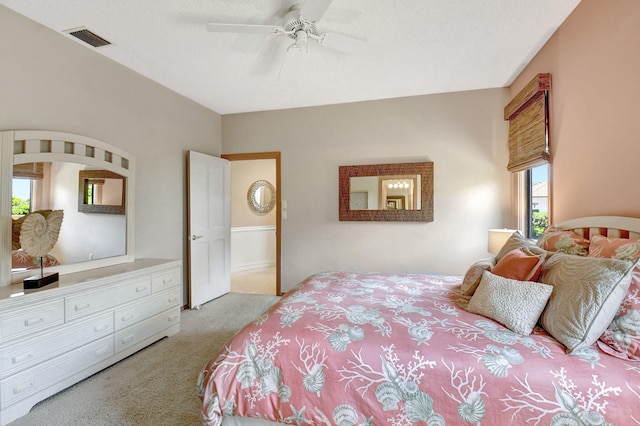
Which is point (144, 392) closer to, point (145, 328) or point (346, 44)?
point (145, 328)

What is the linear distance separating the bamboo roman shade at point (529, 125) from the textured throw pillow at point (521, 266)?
133 cm

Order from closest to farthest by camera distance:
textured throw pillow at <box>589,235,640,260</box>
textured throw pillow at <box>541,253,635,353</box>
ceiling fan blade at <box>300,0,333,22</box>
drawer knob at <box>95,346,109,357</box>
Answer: textured throw pillow at <box>541,253,635,353</box>, textured throw pillow at <box>589,235,640,260</box>, ceiling fan blade at <box>300,0,333,22</box>, drawer knob at <box>95,346,109,357</box>

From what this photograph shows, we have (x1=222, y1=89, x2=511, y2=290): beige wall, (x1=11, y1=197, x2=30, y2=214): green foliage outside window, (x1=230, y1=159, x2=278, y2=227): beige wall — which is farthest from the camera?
(x1=230, y1=159, x2=278, y2=227): beige wall

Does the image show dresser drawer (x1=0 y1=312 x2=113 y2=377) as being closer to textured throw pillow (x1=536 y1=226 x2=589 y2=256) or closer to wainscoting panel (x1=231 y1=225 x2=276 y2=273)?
textured throw pillow (x1=536 y1=226 x2=589 y2=256)

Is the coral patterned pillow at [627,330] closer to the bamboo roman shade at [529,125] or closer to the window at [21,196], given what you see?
the bamboo roman shade at [529,125]

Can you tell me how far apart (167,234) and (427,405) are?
3.24m

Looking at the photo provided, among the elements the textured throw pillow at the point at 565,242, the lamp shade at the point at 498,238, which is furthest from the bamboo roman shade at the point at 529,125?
the textured throw pillow at the point at 565,242

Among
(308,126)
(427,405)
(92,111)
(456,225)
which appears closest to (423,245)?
(456,225)

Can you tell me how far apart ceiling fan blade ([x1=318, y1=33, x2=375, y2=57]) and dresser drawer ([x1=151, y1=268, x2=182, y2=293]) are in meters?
2.55

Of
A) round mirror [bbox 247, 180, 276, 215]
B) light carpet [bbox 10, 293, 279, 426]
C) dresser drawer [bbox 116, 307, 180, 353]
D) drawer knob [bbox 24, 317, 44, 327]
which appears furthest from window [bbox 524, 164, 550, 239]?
round mirror [bbox 247, 180, 276, 215]

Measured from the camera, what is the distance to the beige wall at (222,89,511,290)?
3404 millimetres

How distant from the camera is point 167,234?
11.0ft

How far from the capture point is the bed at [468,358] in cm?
105

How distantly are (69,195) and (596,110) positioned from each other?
4019mm
